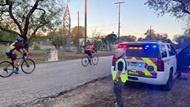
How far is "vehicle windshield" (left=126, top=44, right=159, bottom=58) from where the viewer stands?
6.54 meters

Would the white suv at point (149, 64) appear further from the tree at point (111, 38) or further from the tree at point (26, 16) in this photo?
the tree at point (111, 38)

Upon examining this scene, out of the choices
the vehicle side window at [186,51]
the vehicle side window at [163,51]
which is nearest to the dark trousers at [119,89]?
the vehicle side window at [163,51]

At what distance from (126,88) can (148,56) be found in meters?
1.59

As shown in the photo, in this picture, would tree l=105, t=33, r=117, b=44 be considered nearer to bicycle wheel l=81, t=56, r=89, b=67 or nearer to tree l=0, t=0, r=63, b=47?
tree l=0, t=0, r=63, b=47

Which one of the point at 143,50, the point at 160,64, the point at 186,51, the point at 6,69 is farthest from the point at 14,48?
the point at 186,51

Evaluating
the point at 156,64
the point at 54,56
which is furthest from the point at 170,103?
the point at 54,56

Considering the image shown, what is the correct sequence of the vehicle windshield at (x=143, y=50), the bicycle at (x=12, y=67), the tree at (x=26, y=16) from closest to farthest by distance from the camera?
the vehicle windshield at (x=143, y=50), the bicycle at (x=12, y=67), the tree at (x=26, y=16)

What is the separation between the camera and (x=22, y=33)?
2073cm

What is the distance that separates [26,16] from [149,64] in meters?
17.5

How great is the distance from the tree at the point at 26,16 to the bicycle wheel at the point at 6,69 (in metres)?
11.3

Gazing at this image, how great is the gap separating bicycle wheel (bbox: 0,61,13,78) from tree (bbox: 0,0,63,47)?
1128 cm

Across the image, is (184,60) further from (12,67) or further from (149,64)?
(12,67)

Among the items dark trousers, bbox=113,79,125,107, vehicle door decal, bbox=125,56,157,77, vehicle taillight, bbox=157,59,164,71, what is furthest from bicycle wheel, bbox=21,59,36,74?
vehicle taillight, bbox=157,59,164,71

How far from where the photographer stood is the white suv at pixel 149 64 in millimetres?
6410
